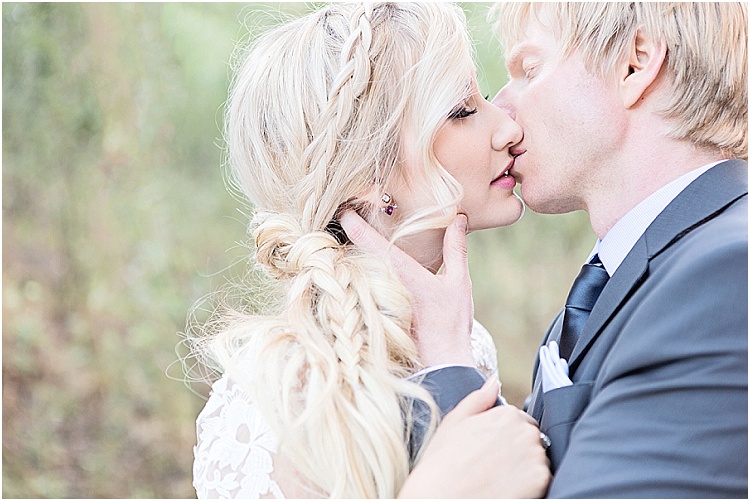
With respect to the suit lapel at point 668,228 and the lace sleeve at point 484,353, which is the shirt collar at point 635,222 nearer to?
the suit lapel at point 668,228

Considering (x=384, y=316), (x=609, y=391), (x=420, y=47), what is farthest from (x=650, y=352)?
(x=420, y=47)

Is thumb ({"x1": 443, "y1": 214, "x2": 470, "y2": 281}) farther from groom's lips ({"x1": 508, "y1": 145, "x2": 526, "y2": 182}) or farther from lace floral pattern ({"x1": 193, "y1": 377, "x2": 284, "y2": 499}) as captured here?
lace floral pattern ({"x1": 193, "y1": 377, "x2": 284, "y2": 499})

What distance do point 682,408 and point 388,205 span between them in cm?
88

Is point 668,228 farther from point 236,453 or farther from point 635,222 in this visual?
point 236,453

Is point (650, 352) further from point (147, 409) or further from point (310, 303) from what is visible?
point (147, 409)

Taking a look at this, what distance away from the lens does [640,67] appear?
6.30 feet

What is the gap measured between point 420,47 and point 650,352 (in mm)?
931

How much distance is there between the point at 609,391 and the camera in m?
1.43

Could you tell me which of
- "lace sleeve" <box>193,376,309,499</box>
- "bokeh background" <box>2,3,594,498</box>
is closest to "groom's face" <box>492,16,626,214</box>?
"lace sleeve" <box>193,376,309,499</box>

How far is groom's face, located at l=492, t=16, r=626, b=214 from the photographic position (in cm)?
197

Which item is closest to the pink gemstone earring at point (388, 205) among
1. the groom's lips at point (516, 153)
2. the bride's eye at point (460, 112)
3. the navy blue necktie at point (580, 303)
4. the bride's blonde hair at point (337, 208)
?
the bride's blonde hair at point (337, 208)

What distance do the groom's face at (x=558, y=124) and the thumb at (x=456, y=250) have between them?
0.26 meters

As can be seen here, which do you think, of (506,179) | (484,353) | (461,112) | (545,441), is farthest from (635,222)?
(484,353)

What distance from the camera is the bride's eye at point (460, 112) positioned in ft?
6.40
